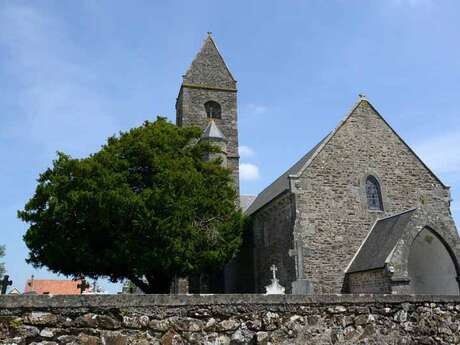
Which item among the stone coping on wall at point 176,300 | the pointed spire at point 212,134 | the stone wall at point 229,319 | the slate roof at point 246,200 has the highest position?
the pointed spire at point 212,134

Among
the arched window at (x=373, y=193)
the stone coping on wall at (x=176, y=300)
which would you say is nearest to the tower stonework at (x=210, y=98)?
the arched window at (x=373, y=193)

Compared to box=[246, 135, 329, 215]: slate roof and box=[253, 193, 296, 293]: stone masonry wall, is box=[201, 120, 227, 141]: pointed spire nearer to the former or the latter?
box=[246, 135, 329, 215]: slate roof

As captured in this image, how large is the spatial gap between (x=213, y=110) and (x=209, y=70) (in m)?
3.64

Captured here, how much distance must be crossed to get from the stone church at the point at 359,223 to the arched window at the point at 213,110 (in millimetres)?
11563

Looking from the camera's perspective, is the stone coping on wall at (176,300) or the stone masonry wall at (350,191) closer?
the stone coping on wall at (176,300)

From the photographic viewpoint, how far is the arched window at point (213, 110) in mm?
33188

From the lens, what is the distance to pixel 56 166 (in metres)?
20.6

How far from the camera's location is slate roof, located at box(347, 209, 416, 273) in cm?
1584

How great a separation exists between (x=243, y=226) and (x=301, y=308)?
739 inches

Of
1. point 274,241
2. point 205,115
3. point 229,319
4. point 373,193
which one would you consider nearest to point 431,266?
point 373,193

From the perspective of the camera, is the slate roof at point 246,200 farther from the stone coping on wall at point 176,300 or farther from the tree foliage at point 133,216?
the stone coping on wall at point 176,300

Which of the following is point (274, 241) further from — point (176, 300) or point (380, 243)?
point (176, 300)

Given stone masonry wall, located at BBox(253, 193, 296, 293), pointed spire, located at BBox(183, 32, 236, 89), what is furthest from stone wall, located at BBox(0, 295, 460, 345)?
pointed spire, located at BBox(183, 32, 236, 89)

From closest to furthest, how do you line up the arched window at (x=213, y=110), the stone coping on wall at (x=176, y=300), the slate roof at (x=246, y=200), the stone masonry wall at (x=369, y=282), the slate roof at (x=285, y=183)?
the stone coping on wall at (x=176, y=300)
the stone masonry wall at (x=369, y=282)
the slate roof at (x=285, y=183)
the slate roof at (x=246, y=200)
the arched window at (x=213, y=110)
